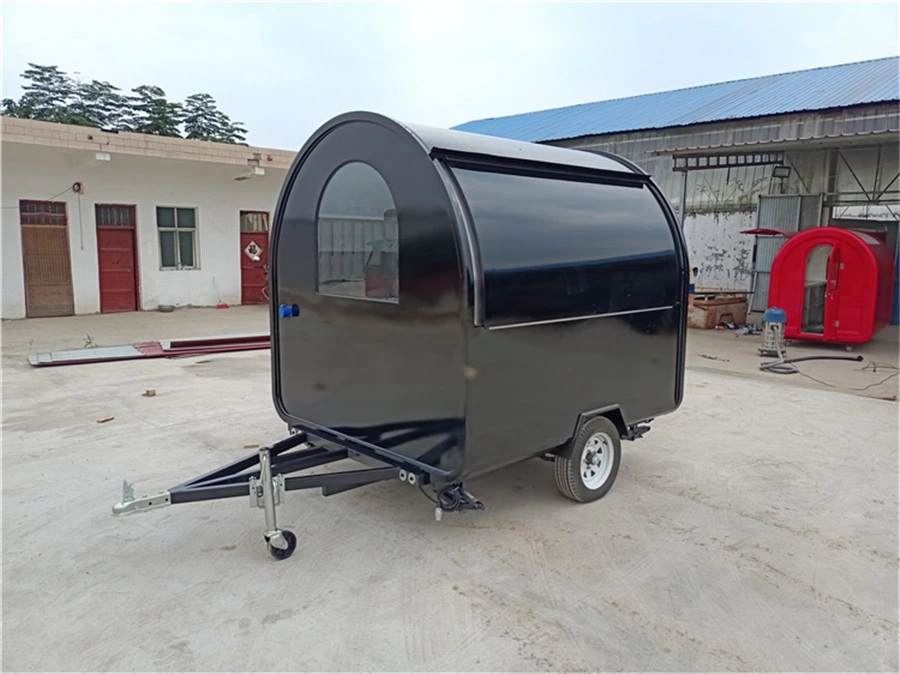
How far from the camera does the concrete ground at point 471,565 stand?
2.85 metres

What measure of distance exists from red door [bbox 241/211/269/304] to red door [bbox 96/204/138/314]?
110 inches

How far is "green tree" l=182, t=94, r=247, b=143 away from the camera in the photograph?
35812 millimetres

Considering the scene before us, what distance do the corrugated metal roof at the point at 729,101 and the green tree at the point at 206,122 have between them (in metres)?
18.6

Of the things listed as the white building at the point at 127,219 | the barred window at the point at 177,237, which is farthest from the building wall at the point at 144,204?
the barred window at the point at 177,237

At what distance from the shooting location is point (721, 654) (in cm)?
284

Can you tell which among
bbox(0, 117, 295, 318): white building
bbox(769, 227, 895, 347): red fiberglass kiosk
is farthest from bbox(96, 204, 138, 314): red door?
bbox(769, 227, 895, 347): red fiberglass kiosk

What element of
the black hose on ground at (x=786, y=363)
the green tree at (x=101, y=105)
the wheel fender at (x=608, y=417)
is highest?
the green tree at (x=101, y=105)

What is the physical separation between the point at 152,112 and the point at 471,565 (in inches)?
1396

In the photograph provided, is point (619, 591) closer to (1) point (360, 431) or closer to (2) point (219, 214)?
(1) point (360, 431)

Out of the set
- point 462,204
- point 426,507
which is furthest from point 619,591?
point 462,204

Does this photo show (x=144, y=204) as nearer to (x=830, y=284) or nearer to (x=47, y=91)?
(x=830, y=284)

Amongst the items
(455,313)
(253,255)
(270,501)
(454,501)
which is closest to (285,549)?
(270,501)

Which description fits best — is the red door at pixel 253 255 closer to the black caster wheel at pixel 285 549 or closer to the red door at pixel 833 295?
the red door at pixel 833 295

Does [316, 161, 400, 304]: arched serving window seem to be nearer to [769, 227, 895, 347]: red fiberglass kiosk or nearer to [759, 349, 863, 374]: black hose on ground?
[759, 349, 863, 374]: black hose on ground
